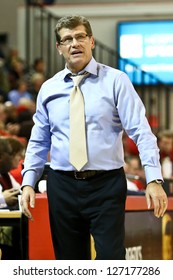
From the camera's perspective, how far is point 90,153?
4.65 metres

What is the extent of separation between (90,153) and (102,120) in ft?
0.60

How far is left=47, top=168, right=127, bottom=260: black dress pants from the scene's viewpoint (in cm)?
462

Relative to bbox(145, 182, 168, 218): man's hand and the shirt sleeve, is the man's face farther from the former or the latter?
bbox(145, 182, 168, 218): man's hand

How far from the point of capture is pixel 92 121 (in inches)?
183

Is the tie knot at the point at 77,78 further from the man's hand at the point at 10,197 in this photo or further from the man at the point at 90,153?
the man's hand at the point at 10,197

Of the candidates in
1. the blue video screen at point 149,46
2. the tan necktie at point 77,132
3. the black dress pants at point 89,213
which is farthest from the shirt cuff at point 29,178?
the blue video screen at point 149,46

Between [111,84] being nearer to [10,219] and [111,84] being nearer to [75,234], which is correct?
[75,234]

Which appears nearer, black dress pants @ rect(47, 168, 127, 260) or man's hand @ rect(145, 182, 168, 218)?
man's hand @ rect(145, 182, 168, 218)

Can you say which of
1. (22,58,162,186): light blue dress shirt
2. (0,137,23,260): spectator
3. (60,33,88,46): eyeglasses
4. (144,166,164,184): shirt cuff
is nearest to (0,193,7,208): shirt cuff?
(0,137,23,260): spectator

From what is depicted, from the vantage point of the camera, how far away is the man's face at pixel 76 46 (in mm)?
4684

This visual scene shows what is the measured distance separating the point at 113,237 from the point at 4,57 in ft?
42.7

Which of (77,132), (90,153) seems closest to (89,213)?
(90,153)

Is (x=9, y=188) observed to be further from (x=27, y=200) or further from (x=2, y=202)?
(x=27, y=200)
